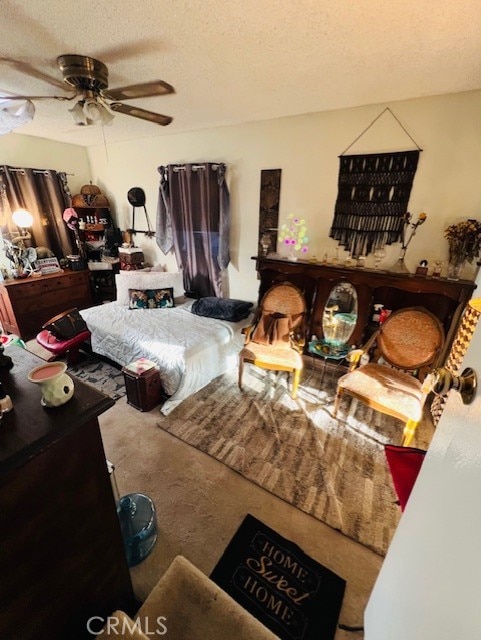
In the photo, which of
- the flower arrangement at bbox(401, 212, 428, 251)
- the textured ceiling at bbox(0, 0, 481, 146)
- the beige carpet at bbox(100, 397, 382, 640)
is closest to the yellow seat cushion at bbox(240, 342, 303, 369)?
the beige carpet at bbox(100, 397, 382, 640)

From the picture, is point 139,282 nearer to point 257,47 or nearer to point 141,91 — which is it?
point 141,91

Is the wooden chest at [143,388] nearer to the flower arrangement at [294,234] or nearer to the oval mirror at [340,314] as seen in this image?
the oval mirror at [340,314]

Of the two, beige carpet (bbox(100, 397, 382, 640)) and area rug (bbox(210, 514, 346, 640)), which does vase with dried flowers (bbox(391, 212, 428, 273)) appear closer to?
beige carpet (bbox(100, 397, 382, 640))

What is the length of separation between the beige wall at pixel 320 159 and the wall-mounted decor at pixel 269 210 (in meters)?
0.07

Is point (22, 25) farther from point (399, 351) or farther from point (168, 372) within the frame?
point (399, 351)

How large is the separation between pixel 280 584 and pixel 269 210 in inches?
116

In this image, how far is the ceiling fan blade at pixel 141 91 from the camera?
1.52 meters

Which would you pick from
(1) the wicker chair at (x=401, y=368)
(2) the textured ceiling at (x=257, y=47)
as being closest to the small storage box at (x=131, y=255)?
(2) the textured ceiling at (x=257, y=47)

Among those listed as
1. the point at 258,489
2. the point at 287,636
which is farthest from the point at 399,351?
the point at 287,636

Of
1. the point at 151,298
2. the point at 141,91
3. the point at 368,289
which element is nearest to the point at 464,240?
the point at 368,289

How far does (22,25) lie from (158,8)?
690 mm

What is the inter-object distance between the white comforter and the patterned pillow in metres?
0.09

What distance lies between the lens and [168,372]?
2420mm

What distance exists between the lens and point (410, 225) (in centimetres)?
236
